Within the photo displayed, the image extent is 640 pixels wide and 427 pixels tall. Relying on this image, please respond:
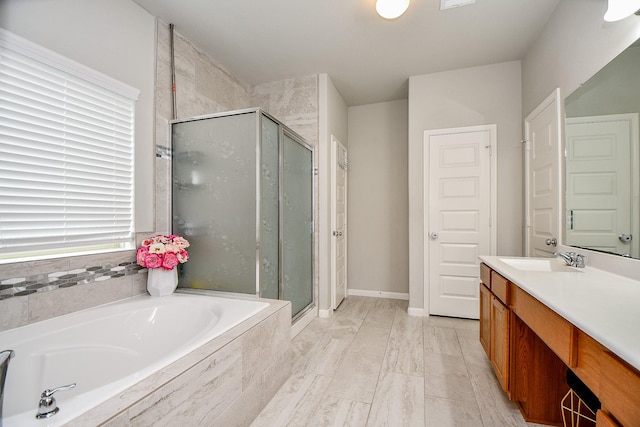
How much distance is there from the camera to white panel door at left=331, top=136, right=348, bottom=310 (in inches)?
126

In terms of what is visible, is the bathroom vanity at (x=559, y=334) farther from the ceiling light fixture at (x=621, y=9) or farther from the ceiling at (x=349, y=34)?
the ceiling at (x=349, y=34)

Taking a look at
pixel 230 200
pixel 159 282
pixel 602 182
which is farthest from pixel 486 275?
pixel 159 282

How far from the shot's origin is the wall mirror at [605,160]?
1270mm

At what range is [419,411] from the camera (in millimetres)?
1543

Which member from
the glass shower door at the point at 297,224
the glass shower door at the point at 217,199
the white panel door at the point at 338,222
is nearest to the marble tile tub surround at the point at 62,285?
the glass shower door at the point at 217,199

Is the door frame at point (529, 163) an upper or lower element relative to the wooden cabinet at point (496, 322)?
upper

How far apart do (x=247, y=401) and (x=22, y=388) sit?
94cm

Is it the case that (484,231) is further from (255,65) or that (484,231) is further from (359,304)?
(255,65)

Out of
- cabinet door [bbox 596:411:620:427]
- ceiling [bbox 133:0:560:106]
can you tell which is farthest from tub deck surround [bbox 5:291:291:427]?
ceiling [bbox 133:0:560:106]

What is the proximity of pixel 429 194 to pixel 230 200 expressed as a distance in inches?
83.6

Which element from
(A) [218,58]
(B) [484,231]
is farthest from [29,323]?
(B) [484,231]

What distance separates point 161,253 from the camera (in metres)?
1.88

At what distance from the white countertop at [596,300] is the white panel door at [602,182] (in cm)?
21

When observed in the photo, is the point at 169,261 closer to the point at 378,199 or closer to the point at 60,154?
the point at 60,154
